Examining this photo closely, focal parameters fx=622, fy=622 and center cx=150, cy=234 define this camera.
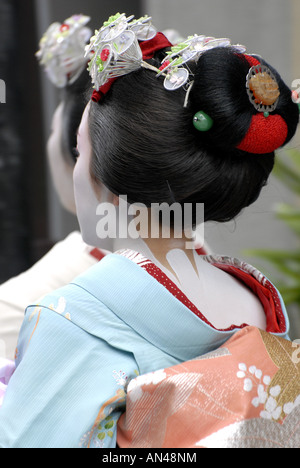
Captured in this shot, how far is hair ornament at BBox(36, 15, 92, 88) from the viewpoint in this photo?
5.93 ft

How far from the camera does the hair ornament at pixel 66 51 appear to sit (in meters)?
1.81

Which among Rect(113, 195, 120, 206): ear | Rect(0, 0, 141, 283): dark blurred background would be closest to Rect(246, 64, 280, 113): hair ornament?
Rect(113, 195, 120, 206): ear

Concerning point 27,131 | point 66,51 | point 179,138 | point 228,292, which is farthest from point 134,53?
point 27,131

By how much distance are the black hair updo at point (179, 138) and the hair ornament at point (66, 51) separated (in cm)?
80

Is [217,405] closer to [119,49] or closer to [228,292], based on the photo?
[228,292]

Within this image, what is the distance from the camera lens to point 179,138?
3.25 ft

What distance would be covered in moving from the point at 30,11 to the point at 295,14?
4.30 ft

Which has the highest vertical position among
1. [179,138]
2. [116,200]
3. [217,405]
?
[179,138]

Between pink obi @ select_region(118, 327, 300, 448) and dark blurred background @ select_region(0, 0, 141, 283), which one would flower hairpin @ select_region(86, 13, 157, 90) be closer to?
pink obi @ select_region(118, 327, 300, 448)

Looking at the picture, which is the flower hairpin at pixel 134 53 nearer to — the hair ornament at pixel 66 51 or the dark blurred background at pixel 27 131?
the hair ornament at pixel 66 51

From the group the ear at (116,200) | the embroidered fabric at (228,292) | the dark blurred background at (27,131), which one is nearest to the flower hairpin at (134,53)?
the ear at (116,200)

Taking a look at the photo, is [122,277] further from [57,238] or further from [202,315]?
[57,238]

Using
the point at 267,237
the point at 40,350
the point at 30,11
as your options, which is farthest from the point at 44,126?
the point at 40,350

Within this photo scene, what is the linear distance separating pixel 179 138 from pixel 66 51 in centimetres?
96
